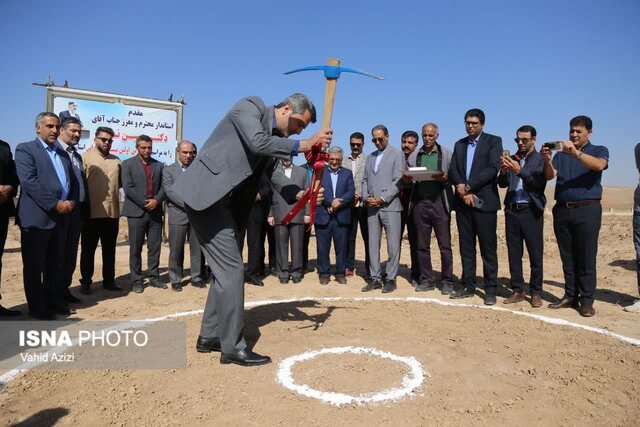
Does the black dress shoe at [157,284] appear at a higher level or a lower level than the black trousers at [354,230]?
lower

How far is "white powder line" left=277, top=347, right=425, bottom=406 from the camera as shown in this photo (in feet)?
11.7

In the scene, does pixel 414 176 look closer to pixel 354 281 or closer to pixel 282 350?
pixel 354 281

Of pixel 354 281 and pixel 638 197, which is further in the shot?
pixel 354 281

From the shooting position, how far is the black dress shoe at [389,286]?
24.7ft

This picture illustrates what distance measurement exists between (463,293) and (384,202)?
191cm

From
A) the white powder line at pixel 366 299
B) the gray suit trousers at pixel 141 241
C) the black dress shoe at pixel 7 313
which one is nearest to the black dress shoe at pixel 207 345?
the white powder line at pixel 366 299

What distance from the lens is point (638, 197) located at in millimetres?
6664

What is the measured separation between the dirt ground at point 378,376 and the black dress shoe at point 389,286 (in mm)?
802

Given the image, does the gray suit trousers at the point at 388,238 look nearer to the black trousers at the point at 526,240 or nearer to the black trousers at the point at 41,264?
the black trousers at the point at 526,240

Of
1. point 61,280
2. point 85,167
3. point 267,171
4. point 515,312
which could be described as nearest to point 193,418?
point 267,171

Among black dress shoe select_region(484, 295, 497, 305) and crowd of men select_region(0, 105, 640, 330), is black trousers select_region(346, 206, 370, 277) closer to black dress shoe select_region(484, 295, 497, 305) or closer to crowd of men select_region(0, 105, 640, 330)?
crowd of men select_region(0, 105, 640, 330)

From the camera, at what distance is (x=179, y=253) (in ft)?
25.5

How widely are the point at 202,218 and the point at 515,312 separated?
4.42m

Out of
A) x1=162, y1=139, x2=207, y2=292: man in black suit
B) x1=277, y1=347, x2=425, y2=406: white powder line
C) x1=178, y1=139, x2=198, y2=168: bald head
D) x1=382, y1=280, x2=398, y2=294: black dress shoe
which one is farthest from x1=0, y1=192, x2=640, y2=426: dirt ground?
x1=178, y1=139, x2=198, y2=168: bald head
